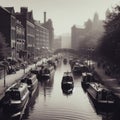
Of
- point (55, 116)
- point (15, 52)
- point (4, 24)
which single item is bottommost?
point (55, 116)

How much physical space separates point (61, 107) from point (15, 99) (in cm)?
725

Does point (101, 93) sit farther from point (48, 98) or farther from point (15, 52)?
point (15, 52)

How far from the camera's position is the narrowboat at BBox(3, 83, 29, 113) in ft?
174

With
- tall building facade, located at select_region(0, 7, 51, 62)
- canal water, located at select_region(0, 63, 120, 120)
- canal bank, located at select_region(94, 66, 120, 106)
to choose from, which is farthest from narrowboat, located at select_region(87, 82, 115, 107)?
tall building facade, located at select_region(0, 7, 51, 62)

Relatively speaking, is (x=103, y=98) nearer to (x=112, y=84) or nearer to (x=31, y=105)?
(x=31, y=105)

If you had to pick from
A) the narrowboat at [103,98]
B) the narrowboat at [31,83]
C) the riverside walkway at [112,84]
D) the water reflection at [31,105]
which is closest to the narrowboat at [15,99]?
the water reflection at [31,105]

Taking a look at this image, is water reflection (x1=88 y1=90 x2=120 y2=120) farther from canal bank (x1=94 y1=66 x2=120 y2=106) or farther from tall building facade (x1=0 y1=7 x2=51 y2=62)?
tall building facade (x1=0 y1=7 x2=51 y2=62)

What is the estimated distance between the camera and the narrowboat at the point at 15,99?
174ft

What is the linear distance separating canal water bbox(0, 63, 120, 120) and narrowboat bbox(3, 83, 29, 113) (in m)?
1.23

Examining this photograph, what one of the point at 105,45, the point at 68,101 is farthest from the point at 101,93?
the point at 105,45

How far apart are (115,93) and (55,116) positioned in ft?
53.6

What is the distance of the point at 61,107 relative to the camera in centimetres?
5819

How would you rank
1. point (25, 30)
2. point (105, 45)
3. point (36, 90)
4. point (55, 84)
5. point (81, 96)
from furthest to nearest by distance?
point (25, 30) < point (105, 45) < point (55, 84) < point (36, 90) < point (81, 96)

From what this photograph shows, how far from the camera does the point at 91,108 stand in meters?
58.0
